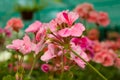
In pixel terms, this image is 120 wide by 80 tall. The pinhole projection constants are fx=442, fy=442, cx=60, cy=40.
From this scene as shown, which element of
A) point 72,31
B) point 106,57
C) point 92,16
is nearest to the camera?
point 72,31

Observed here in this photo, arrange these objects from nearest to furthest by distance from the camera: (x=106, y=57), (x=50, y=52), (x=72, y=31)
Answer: (x=72, y=31) < (x=50, y=52) < (x=106, y=57)

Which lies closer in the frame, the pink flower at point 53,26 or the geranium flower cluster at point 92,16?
the pink flower at point 53,26

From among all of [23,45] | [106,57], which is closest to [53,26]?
[23,45]

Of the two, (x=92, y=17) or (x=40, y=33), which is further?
(x=92, y=17)

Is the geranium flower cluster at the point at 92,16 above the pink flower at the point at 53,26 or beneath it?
above

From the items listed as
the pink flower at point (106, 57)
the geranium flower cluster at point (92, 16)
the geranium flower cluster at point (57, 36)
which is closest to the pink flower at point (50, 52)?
the geranium flower cluster at point (57, 36)

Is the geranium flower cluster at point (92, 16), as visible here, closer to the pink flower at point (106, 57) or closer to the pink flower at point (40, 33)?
the pink flower at point (106, 57)

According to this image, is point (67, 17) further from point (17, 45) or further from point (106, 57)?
point (106, 57)

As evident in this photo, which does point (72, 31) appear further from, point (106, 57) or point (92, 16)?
point (92, 16)

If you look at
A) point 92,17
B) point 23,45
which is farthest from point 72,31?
point 92,17

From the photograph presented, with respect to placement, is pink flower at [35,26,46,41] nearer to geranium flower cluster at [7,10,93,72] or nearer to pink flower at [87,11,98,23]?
geranium flower cluster at [7,10,93,72]

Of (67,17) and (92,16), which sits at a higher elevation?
(92,16)
